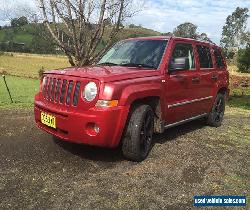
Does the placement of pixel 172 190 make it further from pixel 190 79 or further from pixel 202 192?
pixel 190 79

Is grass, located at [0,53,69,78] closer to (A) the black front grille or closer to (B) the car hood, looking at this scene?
(A) the black front grille

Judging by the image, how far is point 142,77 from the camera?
17.8ft

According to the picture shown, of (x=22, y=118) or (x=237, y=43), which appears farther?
(x=237, y=43)

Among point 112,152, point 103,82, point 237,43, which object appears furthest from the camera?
point 237,43

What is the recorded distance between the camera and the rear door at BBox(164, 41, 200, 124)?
6.04 metres

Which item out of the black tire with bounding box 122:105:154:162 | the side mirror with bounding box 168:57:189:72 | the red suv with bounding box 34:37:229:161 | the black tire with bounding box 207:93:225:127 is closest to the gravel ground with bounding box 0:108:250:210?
the black tire with bounding box 122:105:154:162

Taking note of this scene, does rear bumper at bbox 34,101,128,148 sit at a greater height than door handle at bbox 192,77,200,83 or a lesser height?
lesser

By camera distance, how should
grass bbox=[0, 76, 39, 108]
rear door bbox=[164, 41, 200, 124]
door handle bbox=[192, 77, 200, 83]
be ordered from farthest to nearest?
grass bbox=[0, 76, 39, 108] → door handle bbox=[192, 77, 200, 83] → rear door bbox=[164, 41, 200, 124]

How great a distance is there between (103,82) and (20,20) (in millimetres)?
10497

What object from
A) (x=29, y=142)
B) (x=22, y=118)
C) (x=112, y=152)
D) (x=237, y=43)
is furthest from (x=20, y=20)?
(x=237, y=43)

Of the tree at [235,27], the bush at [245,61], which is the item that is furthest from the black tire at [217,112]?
the tree at [235,27]

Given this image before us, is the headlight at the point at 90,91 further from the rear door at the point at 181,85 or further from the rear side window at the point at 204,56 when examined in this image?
the rear side window at the point at 204,56

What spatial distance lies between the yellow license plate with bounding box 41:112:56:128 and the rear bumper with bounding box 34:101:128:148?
12 centimetres

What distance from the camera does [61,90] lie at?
206 inches
